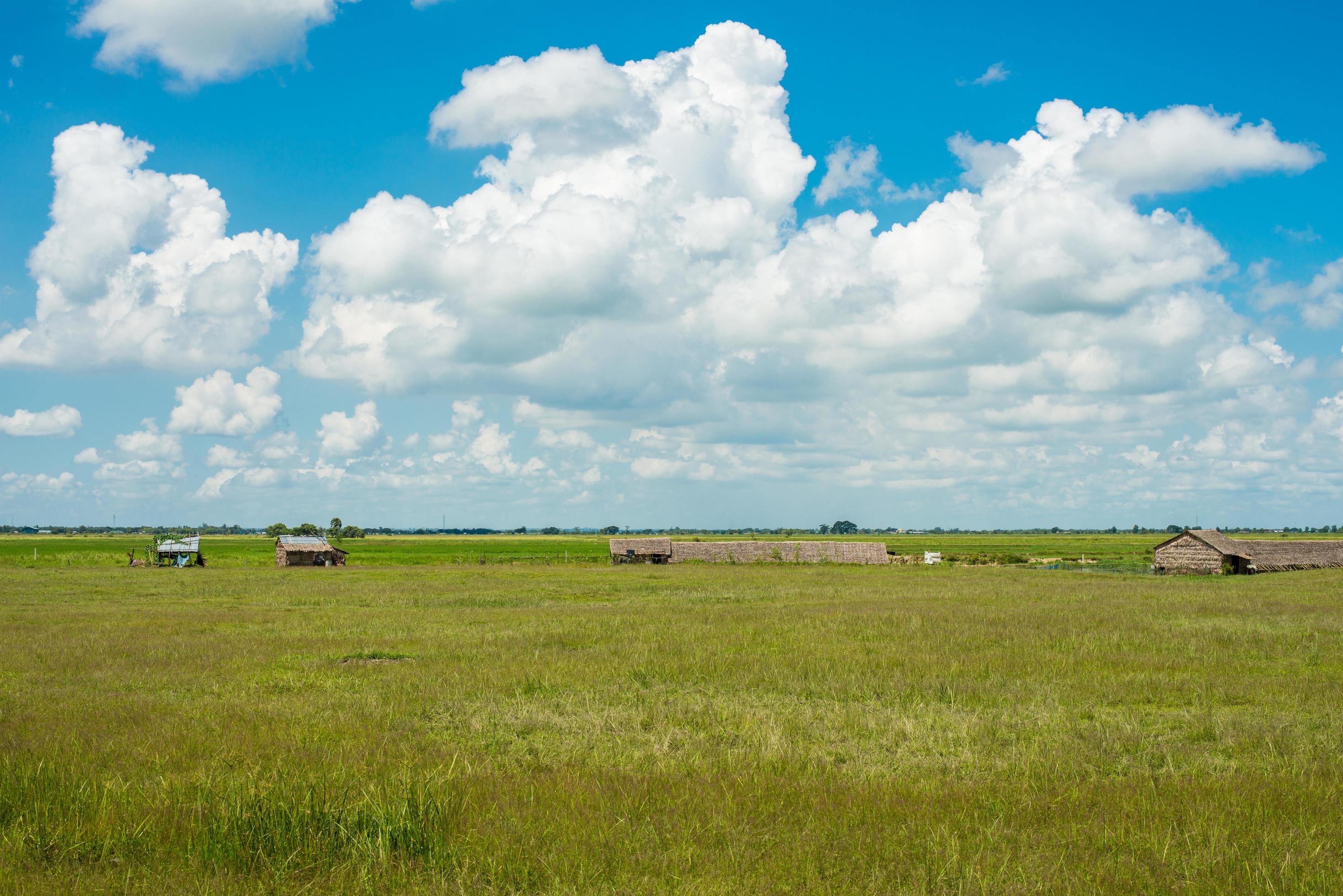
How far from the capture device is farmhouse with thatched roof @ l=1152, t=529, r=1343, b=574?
2366 inches

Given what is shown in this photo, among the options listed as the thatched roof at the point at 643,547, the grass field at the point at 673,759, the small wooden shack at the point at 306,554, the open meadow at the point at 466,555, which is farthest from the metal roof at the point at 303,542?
the grass field at the point at 673,759

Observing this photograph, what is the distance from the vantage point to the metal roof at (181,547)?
6650 centimetres

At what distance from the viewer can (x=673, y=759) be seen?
34.1 ft

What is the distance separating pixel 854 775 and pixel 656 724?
3.39m

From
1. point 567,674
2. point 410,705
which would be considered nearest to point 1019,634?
point 567,674

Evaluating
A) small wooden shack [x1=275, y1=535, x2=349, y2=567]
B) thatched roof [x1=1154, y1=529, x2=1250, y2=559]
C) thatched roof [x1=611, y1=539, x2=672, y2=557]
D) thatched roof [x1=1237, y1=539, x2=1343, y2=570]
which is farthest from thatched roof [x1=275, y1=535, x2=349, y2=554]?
thatched roof [x1=1237, y1=539, x2=1343, y2=570]

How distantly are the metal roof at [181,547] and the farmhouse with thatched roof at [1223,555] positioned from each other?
234 ft

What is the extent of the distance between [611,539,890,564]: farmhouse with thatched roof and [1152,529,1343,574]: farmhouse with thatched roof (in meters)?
21.7

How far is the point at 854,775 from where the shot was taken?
9.74 metres

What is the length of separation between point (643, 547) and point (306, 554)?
27.3m

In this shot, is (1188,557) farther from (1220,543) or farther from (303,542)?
(303,542)

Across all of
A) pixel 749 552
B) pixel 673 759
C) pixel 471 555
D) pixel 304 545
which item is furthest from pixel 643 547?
pixel 673 759

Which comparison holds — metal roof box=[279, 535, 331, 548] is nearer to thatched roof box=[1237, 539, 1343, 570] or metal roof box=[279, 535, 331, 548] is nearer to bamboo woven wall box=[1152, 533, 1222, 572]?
bamboo woven wall box=[1152, 533, 1222, 572]

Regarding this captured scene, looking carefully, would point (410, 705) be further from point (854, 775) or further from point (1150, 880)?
point (1150, 880)
